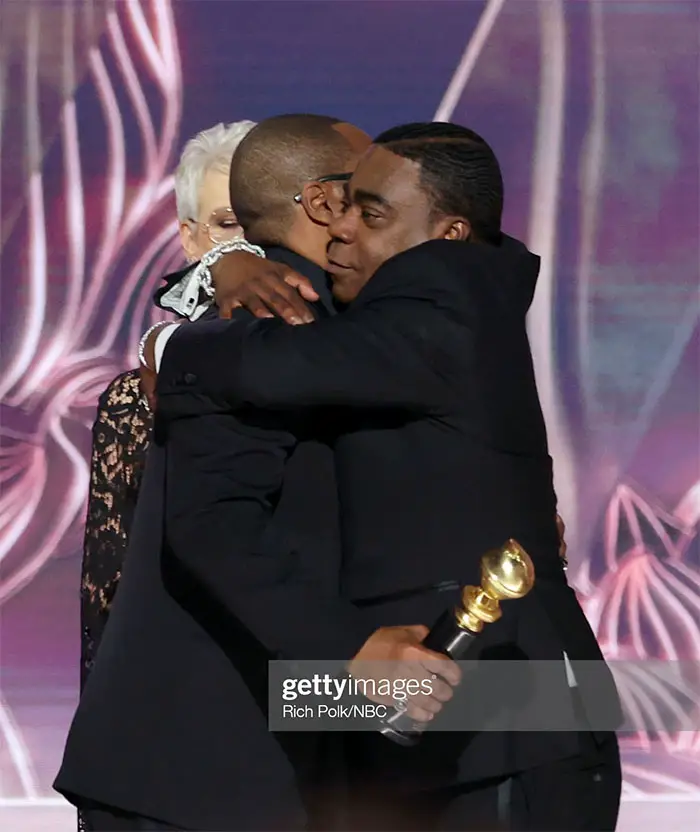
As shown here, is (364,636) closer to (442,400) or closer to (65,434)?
(442,400)

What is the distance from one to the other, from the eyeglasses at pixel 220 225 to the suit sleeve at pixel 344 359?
1071 millimetres

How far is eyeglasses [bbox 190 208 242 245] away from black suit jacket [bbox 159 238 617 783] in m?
1.03

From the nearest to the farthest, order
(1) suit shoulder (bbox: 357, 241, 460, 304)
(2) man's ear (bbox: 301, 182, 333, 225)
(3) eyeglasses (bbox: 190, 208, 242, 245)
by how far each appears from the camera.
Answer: (1) suit shoulder (bbox: 357, 241, 460, 304) < (2) man's ear (bbox: 301, 182, 333, 225) < (3) eyeglasses (bbox: 190, 208, 242, 245)

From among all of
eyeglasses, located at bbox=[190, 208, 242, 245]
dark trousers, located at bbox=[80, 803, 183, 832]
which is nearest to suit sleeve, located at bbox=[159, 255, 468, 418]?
dark trousers, located at bbox=[80, 803, 183, 832]

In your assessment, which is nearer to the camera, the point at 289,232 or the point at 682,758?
the point at 289,232

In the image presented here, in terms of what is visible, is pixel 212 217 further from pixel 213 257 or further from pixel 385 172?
pixel 385 172

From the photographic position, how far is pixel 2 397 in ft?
12.4

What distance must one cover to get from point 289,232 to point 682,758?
2383mm

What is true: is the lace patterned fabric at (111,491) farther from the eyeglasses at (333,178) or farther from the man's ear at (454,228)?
the man's ear at (454,228)

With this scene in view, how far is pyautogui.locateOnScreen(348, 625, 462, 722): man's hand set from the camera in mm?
1460

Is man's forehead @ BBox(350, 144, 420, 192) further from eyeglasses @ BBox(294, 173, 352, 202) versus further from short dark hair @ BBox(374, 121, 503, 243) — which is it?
eyeglasses @ BBox(294, 173, 352, 202)

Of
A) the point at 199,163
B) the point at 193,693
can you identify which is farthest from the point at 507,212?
the point at 193,693

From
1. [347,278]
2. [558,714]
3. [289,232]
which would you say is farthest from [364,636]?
[289,232]

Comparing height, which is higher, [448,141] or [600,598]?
[448,141]
